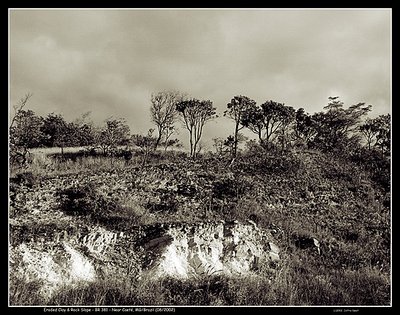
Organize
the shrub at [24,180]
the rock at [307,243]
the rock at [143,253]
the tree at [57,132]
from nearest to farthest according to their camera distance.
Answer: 1. the rock at [143,253]
2. the rock at [307,243]
3. the shrub at [24,180]
4. the tree at [57,132]

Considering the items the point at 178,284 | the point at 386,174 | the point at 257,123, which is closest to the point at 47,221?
the point at 178,284

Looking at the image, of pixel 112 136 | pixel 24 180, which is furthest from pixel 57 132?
pixel 24 180

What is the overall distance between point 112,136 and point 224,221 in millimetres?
14689

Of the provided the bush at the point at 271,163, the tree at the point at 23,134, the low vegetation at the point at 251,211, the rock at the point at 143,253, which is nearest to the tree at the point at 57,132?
the tree at the point at 23,134

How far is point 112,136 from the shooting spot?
22547 mm

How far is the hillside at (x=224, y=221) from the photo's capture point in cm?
612

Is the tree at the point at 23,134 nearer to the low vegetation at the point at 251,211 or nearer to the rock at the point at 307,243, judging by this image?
the low vegetation at the point at 251,211

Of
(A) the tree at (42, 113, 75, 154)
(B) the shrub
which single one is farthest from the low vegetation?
(A) the tree at (42, 113, 75, 154)

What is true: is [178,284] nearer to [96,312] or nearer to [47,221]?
[96,312]

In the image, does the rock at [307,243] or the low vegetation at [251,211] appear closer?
the low vegetation at [251,211]

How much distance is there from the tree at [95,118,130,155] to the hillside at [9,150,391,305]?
4553 millimetres

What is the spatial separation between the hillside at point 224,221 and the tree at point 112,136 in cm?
455

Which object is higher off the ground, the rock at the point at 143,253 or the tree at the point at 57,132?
the tree at the point at 57,132

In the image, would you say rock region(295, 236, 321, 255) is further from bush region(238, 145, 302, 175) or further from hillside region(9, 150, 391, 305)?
bush region(238, 145, 302, 175)
